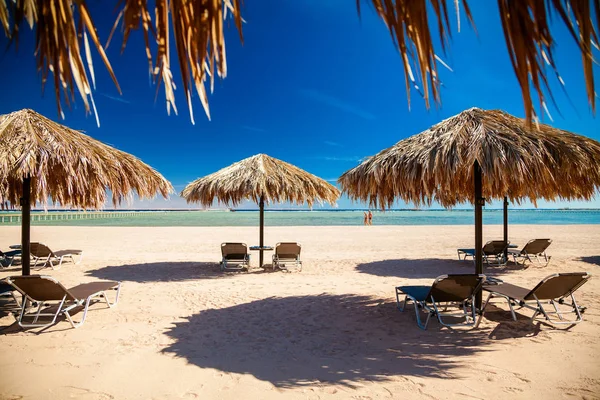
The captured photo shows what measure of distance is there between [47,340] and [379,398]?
12.0ft

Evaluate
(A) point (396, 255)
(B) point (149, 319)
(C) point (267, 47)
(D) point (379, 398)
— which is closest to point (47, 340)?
(B) point (149, 319)

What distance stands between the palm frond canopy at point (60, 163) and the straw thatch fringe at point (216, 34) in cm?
365

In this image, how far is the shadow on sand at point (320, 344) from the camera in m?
2.95

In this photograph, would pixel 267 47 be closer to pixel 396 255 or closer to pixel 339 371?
pixel 396 255

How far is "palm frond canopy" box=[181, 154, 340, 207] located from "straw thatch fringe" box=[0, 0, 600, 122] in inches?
257

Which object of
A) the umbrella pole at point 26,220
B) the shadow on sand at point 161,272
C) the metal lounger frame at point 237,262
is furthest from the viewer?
the metal lounger frame at point 237,262

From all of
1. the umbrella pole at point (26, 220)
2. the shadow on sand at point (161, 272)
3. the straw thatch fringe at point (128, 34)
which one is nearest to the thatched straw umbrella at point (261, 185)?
the shadow on sand at point (161, 272)

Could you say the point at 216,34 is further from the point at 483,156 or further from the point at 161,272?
the point at 161,272

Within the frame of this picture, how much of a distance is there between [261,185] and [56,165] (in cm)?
425

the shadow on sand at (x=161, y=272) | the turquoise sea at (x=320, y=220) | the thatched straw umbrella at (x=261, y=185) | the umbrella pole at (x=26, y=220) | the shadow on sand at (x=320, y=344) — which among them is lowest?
the turquoise sea at (x=320, y=220)

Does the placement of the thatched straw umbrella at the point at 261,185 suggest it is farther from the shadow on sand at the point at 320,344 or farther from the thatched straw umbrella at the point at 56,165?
the shadow on sand at the point at 320,344

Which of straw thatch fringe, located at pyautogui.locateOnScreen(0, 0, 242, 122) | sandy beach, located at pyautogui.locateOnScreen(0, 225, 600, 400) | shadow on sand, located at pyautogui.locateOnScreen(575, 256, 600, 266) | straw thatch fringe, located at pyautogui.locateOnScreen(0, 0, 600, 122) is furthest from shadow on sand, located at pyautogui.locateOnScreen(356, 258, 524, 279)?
straw thatch fringe, located at pyautogui.locateOnScreen(0, 0, 242, 122)

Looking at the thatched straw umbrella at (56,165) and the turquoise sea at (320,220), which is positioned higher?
the thatched straw umbrella at (56,165)

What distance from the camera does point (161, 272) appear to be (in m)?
7.74
